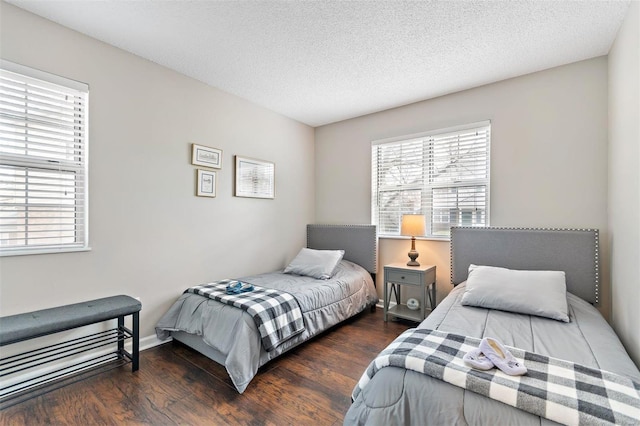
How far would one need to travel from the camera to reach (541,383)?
1.19 metres

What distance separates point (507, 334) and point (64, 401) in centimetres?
285

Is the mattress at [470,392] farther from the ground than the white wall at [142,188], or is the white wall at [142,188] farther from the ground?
the white wall at [142,188]

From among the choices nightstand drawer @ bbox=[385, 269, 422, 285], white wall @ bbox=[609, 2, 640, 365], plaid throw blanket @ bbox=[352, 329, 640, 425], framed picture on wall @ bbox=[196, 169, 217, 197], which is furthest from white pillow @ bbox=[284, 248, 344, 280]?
white wall @ bbox=[609, 2, 640, 365]

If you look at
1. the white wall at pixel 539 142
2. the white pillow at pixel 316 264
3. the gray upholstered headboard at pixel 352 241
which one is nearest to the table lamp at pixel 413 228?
the white wall at pixel 539 142

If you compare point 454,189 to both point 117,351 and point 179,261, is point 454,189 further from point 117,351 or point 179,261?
point 117,351

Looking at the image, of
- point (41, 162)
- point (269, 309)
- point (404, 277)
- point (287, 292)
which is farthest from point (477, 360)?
point (41, 162)

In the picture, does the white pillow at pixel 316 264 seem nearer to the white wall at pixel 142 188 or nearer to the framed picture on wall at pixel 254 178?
the white wall at pixel 142 188

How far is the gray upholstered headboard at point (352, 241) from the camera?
151 inches

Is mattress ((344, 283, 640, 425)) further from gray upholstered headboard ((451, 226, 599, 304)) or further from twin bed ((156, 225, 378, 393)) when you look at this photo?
twin bed ((156, 225, 378, 393))

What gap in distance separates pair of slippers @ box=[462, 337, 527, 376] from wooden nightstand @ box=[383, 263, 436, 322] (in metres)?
1.61

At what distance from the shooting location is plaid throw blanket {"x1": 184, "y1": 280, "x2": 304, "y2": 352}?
2229 millimetres

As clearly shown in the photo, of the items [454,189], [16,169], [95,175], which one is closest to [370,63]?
[454,189]

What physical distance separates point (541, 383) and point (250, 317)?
1791 mm

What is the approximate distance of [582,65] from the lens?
2629 millimetres
